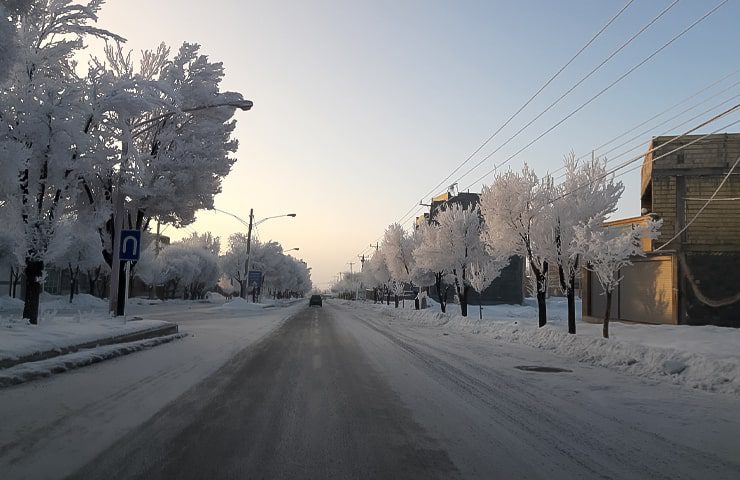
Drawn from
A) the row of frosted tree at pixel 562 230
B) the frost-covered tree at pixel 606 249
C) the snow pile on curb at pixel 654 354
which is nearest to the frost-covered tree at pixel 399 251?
the row of frosted tree at pixel 562 230

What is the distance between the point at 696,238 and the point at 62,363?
913 inches

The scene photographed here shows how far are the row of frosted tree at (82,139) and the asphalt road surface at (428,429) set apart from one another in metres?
7.13

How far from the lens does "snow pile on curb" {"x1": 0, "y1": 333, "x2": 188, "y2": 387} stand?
30.1 feet

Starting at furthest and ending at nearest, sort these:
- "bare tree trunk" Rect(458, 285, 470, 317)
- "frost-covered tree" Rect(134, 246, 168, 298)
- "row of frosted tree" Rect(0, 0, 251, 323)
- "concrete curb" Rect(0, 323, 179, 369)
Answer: "frost-covered tree" Rect(134, 246, 168, 298)
"bare tree trunk" Rect(458, 285, 470, 317)
"row of frosted tree" Rect(0, 0, 251, 323)
"concrete curb" Rect(0, 323, 179, 369)

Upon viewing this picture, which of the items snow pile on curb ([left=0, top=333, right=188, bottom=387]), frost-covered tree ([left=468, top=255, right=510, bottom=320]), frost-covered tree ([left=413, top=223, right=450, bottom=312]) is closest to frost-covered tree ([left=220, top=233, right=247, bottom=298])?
frost-covered tree ([left=413, top=223, right=450, bottom=312])

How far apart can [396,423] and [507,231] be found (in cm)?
1811

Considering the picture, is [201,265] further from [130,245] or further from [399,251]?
[130,245]

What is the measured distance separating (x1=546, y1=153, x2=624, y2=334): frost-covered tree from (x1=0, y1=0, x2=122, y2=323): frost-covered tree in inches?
610

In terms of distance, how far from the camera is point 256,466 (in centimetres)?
516

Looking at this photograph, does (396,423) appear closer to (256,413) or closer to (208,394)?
(256,413)

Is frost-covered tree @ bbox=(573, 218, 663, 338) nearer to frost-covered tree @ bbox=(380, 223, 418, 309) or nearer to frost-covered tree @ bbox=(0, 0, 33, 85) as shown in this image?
frost-covered tree @ bbox=(0, 0, 33, 85)

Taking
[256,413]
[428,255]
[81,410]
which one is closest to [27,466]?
[81,410]

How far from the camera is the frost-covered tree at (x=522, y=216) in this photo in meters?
22.9

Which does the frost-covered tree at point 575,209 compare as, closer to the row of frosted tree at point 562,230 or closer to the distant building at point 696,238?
the row of frosted tree at point 562,230
